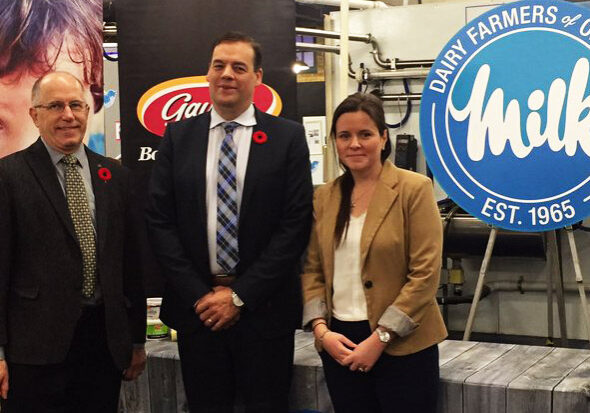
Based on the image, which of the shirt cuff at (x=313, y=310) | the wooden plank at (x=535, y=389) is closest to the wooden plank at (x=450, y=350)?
the wooden plank at (x=535, y=389)

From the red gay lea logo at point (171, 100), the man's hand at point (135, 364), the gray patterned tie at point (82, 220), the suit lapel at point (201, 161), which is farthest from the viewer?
the red gay lea logo at point (171, 100)

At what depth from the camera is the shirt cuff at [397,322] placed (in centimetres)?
232

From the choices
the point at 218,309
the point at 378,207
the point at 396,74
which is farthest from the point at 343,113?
the point at 396,74

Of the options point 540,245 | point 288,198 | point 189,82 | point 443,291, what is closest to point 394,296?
point 288,198

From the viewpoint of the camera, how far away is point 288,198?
256 cm

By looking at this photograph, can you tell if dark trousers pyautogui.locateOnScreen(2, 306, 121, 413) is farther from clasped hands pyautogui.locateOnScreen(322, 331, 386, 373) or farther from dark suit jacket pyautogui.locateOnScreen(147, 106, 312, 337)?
clasped hands pyautogui.locateOnScreen(322, 331, 386, 373)

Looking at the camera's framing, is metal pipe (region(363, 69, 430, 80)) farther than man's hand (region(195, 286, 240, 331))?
Yes

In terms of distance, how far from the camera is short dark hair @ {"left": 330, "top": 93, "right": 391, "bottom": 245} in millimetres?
2400

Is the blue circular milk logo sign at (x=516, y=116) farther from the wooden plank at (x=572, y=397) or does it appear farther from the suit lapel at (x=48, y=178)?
the suit lapel at (x=48, y=178)

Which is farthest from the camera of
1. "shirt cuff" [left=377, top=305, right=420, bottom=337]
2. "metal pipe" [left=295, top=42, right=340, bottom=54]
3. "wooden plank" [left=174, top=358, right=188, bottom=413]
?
"metal pipe" [left=295, top=42, right=340, bottom=54]

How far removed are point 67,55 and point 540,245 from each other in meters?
3.13

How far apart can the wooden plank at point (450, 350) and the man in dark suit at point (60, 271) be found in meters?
1.29

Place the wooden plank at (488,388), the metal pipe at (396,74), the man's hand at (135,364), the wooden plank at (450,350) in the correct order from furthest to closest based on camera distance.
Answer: the metal pipe at (396,74) < the wooden plank at (450,350) < the wooden plank at (488,388) < the man's hand at (135,364)

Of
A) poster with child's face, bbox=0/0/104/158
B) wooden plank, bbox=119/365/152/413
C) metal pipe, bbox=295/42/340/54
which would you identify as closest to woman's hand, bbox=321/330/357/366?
wooden plank, bbox=119/365/152/413
